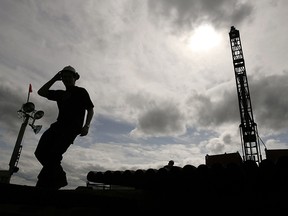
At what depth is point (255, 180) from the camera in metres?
3.18

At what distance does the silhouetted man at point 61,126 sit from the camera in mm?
3025

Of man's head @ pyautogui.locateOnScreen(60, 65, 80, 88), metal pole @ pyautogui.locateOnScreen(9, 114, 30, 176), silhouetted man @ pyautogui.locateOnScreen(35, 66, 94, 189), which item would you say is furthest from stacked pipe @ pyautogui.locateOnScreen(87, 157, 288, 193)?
metal pole @ pyautogui.locateOnScreen(9, 114, 30, 176)

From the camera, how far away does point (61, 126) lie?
126 inches

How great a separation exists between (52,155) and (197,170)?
77.1 inches

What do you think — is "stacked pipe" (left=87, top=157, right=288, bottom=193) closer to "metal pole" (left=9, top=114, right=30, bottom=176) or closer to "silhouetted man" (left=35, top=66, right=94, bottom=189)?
"silhouetted man" (left=35, top=66, right=94, bottom=189)

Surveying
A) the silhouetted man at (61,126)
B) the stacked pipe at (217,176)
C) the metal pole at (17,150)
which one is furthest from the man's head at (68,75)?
the metal pole at (17,150)

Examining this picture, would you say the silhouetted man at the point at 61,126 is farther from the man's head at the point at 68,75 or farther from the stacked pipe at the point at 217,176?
the stacked pipe at the point at 217,176

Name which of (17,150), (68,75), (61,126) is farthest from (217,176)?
(17,150)

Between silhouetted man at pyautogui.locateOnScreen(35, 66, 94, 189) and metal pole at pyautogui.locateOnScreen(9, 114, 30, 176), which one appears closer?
silhouetted man at pyautogui.locateOnScreen(35, 66, 94, 189)

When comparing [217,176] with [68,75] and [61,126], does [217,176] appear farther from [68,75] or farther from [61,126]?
[68,75]

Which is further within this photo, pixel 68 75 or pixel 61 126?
pixel 68 75

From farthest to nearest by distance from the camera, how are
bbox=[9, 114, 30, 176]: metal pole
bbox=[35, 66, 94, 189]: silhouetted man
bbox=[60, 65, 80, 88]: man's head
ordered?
bbox=[9, 114, 30, 176]: metal pole, bbox=[60, 65, 80, 88]: man's head, bbox=[35, 66, 94, 189]: silhouetted man

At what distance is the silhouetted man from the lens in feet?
9.93

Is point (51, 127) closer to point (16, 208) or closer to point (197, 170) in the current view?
point (16, 208)
